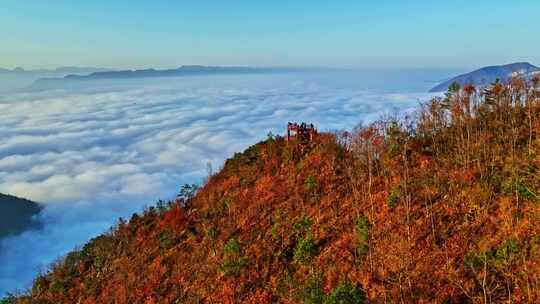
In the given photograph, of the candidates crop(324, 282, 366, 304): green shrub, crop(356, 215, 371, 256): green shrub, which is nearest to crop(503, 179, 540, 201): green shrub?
crop(356, 215, 371, 256): green shrub

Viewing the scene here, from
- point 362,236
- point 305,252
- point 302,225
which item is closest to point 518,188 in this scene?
point 362,236

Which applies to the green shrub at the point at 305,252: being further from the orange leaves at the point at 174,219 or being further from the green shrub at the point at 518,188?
the orange leaves at the point at 174,219

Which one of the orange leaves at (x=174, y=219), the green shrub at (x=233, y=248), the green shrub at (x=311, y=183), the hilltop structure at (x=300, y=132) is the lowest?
the orange leaves at (x=174, y=219)

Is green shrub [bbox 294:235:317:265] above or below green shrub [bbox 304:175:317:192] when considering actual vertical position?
below

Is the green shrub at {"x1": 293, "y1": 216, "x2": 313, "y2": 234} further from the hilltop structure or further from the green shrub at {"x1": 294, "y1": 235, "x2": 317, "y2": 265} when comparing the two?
the hilltop structure

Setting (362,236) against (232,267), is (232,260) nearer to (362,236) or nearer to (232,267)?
(232,267)

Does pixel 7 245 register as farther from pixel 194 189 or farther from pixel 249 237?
pixel 249 237

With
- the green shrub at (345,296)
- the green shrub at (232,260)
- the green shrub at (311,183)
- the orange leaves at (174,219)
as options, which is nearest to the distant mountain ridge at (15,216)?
the orange leaves at (174,219)

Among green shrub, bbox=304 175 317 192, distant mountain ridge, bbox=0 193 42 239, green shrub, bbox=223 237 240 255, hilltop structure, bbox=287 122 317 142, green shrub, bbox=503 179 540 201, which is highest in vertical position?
hilltop structure, bbox=287 122 317 142

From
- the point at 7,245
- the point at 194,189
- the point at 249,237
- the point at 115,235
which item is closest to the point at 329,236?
the point at 249,237
